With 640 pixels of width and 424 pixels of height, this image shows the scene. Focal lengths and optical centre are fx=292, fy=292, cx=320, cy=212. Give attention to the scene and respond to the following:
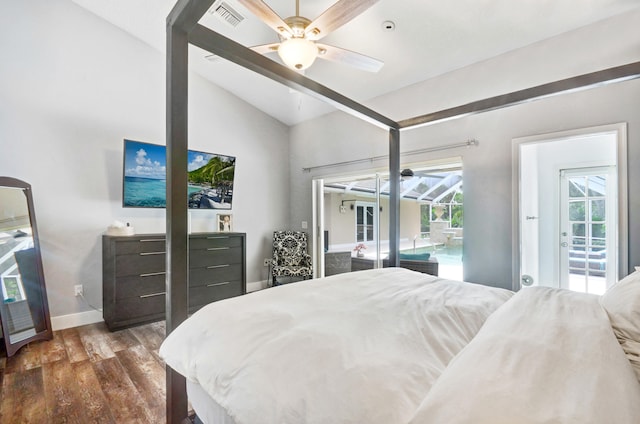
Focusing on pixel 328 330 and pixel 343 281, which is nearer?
pixel 328 330

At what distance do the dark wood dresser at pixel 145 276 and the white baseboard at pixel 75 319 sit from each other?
0.24 metres

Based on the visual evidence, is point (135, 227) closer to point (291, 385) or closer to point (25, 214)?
point (25, 214)

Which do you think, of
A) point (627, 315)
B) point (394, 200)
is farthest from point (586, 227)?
point (627, 315)

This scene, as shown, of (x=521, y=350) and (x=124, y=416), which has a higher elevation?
(x=521, y=350)

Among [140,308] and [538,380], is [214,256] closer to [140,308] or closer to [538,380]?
[140,308]

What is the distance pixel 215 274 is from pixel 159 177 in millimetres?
1389

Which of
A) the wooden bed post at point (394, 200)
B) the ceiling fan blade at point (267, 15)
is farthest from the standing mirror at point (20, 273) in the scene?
the wooden bed post at point (394, 200)

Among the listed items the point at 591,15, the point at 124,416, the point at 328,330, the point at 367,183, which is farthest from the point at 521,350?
the point at 367,183

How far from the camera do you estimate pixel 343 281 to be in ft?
5.82

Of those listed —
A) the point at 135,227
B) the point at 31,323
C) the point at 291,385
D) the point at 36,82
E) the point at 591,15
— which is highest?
the point at 591,15

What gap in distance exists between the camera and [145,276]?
3.19 meters

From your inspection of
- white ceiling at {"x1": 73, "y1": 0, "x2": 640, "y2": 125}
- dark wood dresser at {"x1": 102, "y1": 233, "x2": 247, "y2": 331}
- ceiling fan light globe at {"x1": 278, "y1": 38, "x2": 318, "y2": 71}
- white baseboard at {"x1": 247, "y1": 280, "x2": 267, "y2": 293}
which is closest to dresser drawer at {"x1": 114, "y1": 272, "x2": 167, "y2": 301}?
dark wood dresser at {"x1": 102, "y1": 233, "x2": 247, "y2": 331}

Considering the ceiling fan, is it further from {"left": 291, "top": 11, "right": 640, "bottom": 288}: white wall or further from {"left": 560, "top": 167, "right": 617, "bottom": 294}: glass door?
{"left": 560, "top": 167, "right": 617, "bottom": 294}: glass door

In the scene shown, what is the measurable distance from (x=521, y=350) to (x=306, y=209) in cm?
427
